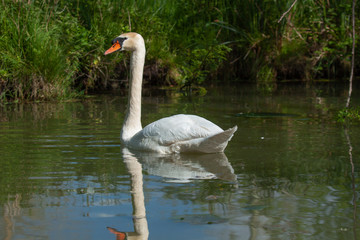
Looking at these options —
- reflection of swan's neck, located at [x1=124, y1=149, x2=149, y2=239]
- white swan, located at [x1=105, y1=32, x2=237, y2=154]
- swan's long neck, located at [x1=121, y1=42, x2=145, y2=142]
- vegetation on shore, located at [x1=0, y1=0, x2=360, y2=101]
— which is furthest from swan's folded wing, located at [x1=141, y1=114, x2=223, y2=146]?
vegetation on shore, located at [x1=0, y1=0, x2=360, y2=101]

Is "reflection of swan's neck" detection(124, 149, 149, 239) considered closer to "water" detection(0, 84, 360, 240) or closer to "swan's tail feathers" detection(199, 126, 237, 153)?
"water" detection(0, 84, 360, 240)

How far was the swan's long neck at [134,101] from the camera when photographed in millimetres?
7053

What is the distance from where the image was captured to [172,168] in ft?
19.4

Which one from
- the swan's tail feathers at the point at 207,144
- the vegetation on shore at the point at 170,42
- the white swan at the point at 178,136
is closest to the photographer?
the swan's tail feathers at the point at 207,144

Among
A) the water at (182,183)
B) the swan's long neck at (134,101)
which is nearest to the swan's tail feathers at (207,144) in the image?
the water at (182,183)

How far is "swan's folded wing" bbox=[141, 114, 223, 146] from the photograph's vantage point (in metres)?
6.39

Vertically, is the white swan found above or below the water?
above

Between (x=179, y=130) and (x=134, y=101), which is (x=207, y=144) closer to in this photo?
(x=179, y=130)

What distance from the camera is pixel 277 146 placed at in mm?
6895

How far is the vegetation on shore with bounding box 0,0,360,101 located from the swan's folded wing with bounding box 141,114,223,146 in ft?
17.4

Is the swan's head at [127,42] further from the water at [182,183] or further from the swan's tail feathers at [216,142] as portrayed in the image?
the swan's tail feathers at [216,142]

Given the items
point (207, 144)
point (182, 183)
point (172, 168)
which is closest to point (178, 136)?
point (207, 144)

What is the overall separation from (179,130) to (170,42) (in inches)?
376

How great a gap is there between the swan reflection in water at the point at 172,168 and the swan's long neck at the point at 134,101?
0.84 feet
